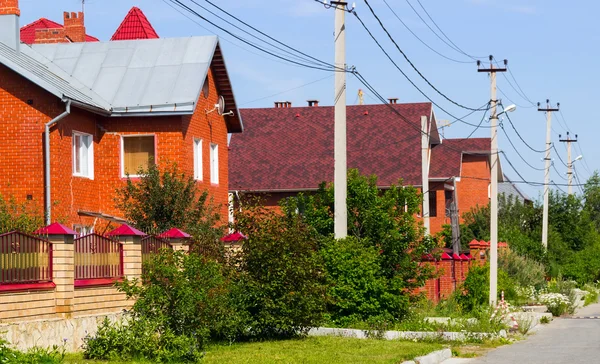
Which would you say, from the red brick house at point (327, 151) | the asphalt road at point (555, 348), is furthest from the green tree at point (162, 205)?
the red brick house at point (327, 151)

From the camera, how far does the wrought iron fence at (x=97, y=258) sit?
17.0 meters

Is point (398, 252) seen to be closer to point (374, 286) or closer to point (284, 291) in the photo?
point (374, 286)

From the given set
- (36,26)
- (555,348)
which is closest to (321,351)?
(555,348)

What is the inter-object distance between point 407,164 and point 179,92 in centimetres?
2250

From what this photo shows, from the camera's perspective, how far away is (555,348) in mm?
21312

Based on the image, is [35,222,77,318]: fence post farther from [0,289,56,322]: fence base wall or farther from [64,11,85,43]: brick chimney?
[64,11,85,43]: brick chimney

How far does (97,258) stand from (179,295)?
200cm

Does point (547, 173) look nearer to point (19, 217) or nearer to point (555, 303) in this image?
point (555, 303)

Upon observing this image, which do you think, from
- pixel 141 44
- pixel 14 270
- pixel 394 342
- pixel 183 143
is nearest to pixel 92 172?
pixel 183 143

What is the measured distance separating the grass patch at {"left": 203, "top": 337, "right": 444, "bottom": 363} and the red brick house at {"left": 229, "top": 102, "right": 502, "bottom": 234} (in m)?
28.2

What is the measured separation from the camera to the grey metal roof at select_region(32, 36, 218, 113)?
1114 inches

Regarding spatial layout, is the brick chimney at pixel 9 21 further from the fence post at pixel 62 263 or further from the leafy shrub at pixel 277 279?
the fence post at pixel 62 263

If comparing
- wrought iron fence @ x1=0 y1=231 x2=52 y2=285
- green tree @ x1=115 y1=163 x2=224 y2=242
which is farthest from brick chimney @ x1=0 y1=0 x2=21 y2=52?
wrought iron fence @ x1=0 y1=231 x2=52 y2=285

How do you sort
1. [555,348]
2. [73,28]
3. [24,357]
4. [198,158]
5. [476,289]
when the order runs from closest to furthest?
1. [24,357]
2. [555,348]
3. [198,158]
4. [476,289]
5. [73,28]
